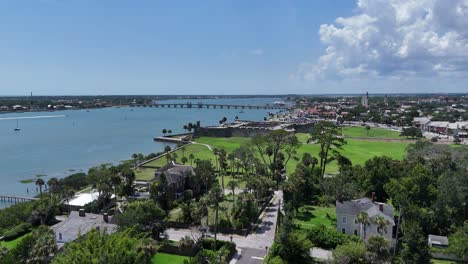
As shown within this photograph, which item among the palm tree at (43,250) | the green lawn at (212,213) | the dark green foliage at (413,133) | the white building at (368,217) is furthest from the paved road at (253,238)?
the dark green foliage at (413,133)

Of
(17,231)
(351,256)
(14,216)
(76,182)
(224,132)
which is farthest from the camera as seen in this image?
(224,132)

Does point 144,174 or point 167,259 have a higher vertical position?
point 144,174

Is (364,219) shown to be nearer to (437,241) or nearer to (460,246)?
(460,246)

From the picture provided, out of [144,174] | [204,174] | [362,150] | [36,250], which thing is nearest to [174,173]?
[204,174]

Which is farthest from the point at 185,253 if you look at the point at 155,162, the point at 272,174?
the point at 155,162

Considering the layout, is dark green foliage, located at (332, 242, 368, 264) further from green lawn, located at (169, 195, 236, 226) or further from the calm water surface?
the calm water surface

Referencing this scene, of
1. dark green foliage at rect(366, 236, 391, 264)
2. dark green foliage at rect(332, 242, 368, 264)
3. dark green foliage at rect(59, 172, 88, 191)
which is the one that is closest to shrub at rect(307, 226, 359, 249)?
dark green foliage at rect(366, 236, 391, 264)

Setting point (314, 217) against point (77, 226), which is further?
point (314, 217)
